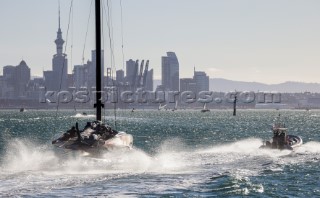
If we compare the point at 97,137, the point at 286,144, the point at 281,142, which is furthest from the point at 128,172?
the point at 286,144

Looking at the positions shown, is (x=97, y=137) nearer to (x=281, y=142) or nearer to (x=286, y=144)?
(x=281, y=142)

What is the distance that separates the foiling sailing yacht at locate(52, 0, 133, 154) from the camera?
44.2m

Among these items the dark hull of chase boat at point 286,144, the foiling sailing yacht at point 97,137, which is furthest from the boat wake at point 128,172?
the dark hull of chase boat at point 286,144

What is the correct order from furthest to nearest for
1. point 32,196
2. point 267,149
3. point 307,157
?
point 267,149, point 307,157, point 32,196

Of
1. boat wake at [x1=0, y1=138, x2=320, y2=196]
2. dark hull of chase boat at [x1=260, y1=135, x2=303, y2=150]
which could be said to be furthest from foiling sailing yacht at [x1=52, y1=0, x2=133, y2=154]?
dark hull of chase boat at [x1=260, y1=135, x2=303, y2=150]

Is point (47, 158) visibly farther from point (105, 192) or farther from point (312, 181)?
point (312, 181)

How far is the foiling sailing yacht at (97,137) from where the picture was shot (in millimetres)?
44219

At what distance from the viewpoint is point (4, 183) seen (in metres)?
37.6

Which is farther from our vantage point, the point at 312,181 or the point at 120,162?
the point at 120,162

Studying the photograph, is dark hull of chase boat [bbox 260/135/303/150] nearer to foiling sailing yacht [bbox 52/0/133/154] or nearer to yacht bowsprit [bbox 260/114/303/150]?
yacht bowsprit [bbox 260/114/303/150]

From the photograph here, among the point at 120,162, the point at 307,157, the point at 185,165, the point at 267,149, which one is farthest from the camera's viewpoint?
the point at 267,149

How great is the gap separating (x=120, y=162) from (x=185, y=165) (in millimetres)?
6326

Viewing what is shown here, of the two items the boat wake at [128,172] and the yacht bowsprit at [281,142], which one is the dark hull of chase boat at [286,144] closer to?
the yacht bowsprit at [281,142]

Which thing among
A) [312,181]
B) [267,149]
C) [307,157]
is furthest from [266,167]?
[267,149]
